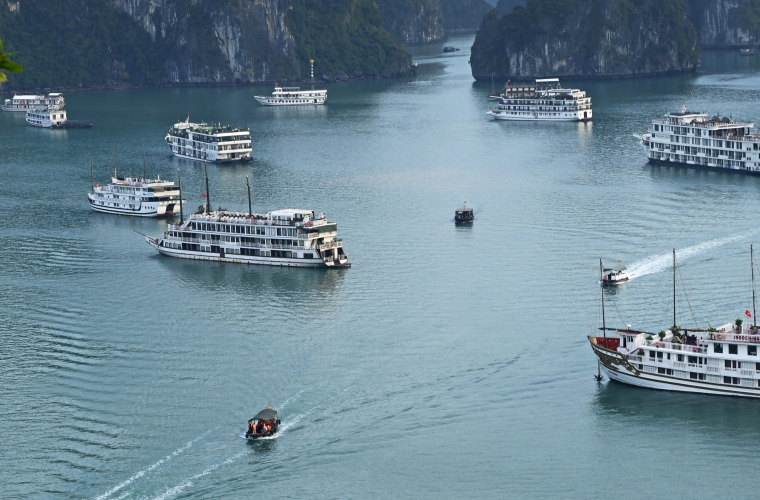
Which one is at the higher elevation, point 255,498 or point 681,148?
point 681,148

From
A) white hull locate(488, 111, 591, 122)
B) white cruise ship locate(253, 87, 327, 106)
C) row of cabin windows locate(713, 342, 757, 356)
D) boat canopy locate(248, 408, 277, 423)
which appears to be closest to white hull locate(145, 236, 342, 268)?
boat canopy locate(248, 408, 277, 423)

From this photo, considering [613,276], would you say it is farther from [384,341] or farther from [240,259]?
[240,259]

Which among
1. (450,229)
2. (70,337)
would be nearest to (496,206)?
(450,229)

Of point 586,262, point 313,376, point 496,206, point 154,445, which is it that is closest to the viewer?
point 154,445

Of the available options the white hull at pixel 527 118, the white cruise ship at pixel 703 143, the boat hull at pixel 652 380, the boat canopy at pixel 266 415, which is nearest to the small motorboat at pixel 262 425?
the boat canopy at pixel 266 415

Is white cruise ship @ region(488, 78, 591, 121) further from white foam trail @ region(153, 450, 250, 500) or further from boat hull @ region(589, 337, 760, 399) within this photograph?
white foam trail @ region(153, 450, 250, 500)

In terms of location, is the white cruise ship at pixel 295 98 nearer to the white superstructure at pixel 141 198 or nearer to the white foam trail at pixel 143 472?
the white superstructure at pixel 141 198

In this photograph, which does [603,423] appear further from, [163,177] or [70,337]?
[163,177]
